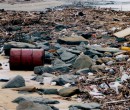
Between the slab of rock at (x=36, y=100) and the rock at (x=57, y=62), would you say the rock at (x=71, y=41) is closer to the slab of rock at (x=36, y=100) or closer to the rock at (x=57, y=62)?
the rock at (x=57, y=62)

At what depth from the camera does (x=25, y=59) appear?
31.6 feet

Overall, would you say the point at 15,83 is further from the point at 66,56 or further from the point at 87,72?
the point at 66,56

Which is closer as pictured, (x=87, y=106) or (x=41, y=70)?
(x=87, y=106)

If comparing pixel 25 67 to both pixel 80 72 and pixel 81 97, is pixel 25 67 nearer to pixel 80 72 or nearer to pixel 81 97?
pixel 80 72

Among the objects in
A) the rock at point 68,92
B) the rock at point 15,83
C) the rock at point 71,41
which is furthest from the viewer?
the rock at point 71,41

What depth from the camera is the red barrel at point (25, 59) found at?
961 cm

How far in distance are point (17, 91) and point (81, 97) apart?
1.24 meters

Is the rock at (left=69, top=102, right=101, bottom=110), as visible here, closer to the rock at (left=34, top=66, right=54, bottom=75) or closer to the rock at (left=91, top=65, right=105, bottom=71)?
the rock at (left=91, top=65, right=105, bottom=71)

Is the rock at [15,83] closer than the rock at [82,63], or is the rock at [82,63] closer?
the rock at [15,83]

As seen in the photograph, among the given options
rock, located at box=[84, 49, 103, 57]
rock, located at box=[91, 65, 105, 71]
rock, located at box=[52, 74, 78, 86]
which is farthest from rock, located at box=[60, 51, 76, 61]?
rock, located at box=[52, 74, 78, 86]

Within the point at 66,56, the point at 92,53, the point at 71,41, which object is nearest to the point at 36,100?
the point at 66,56

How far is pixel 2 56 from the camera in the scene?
455 inches

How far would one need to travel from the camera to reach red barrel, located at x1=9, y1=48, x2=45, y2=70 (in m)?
9.61

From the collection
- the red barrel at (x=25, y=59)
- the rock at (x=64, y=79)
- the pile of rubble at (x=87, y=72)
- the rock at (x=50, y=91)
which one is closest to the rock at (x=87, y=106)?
the pile of rubble at (x=87, y=72)
